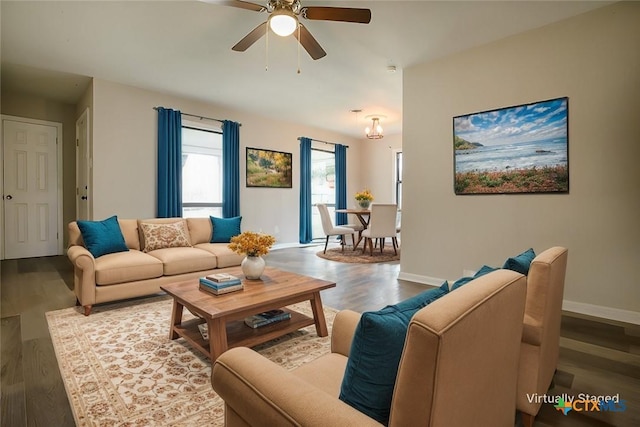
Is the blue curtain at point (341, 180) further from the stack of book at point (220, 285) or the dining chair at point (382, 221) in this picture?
the stack of book at point (220, 285)

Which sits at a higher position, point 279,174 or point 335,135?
point 335,135

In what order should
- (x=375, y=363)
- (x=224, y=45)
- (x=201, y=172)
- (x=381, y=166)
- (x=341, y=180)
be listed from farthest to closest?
1. (x=381, y=166)
2. (x=341, y=180)
3. (x=201, y=172)
4. (x=224, y=45)
5. (x=375, y=363)

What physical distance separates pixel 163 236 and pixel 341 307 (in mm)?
2212

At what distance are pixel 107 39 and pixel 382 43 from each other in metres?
2.95

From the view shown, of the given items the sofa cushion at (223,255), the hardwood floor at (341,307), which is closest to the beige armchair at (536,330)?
the hardwood floor at (341,307)

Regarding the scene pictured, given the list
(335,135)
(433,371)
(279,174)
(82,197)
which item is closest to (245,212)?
(279,174)

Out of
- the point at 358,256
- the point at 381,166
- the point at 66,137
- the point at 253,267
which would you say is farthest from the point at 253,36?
the point at 381,166

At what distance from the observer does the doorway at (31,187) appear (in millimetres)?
5242

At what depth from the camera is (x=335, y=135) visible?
26.6 ft

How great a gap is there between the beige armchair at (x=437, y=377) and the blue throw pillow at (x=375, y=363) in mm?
57

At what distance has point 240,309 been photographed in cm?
196

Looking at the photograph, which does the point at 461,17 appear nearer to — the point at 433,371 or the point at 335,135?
the point at 433,371

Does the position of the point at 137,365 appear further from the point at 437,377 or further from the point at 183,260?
the point at 437,377

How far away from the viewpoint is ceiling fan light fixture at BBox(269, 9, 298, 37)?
92.4 inches
